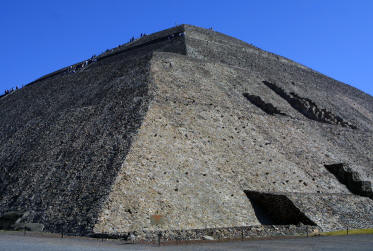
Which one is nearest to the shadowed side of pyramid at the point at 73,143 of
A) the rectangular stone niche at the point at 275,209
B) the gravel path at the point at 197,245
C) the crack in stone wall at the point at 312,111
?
the gravel path at the point at 197,245

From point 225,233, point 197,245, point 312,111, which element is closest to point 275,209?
point 225,233

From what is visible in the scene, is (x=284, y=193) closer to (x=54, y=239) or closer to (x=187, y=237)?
(x=187, y=237)

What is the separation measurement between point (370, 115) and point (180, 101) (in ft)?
89.4

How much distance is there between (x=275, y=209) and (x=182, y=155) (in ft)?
18.5

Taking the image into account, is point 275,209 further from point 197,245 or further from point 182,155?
point 197,245

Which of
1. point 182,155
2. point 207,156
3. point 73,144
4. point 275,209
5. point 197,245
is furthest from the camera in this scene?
point 73,144

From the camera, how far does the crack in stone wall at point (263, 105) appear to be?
108 ft

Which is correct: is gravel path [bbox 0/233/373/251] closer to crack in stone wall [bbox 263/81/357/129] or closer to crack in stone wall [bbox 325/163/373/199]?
crack in stone wall [bbox 325/163/373/199]

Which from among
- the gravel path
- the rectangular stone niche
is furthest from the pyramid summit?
the gravel path

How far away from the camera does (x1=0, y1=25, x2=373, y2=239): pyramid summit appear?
19625 millimetres

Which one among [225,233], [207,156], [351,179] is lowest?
[225,233]

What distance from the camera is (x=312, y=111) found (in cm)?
3656

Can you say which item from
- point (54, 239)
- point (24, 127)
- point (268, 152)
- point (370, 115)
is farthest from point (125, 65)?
point (370, 115)

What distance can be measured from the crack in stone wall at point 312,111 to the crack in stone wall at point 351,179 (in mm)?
9040
